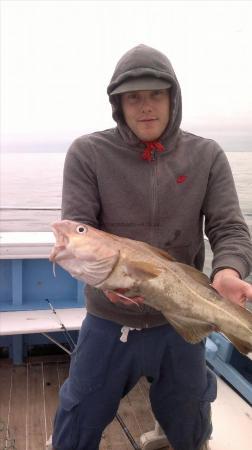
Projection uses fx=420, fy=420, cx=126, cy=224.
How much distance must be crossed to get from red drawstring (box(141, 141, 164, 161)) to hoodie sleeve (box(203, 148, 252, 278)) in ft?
1.33

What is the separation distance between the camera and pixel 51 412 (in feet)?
15.0

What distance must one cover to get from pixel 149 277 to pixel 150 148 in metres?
1.01

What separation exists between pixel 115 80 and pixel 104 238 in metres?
1.21

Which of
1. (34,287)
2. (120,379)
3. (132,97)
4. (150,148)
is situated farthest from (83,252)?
(34,287)

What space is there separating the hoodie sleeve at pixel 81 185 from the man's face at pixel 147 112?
364 millimetres

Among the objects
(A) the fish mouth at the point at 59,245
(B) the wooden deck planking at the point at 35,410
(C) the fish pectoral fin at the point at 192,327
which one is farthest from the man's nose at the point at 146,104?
(B) the wooden deck planking at the point at 35,410

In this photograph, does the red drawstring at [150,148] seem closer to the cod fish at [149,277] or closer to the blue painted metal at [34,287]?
the cod fish at [149,277]

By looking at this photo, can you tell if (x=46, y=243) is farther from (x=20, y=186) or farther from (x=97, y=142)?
(x=20, y=186)

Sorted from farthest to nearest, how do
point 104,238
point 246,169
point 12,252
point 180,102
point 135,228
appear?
point 246,169 < point 12,252 < point 180,102 < point 135,228 < point 104,238

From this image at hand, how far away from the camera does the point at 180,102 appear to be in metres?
3.07

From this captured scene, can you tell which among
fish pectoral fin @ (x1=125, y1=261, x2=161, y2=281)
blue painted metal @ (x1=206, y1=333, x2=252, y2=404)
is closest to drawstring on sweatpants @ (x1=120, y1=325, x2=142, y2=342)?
fish pectoral fin @ (x1=125, y1=261, x2=161, y2=281)

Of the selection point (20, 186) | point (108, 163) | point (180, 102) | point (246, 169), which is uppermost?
point (180, 102)

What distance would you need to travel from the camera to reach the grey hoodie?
2861 mm

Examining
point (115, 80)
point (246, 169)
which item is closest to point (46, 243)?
point (115, 80)
